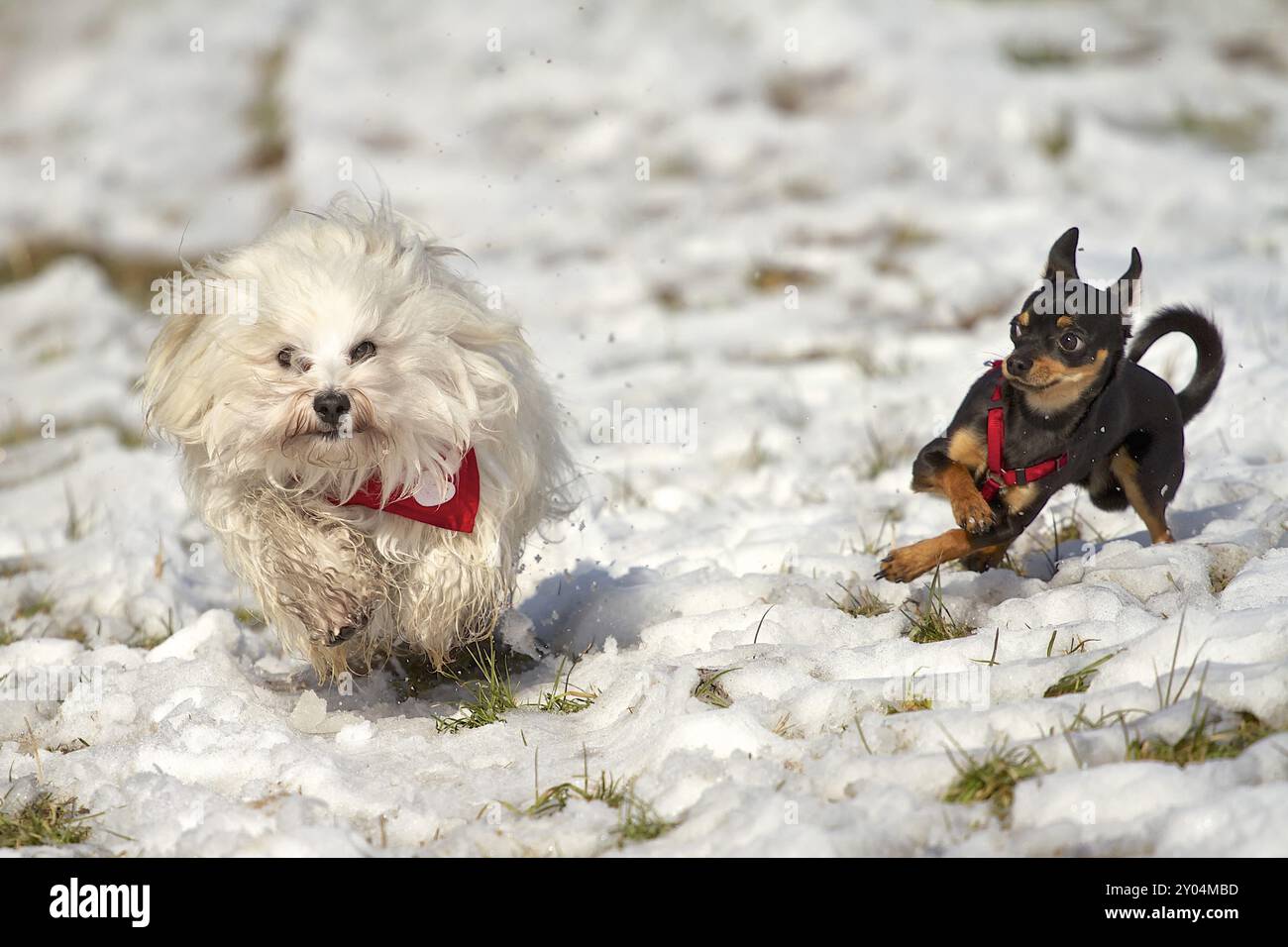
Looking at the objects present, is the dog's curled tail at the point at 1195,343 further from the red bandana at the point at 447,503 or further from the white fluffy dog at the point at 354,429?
the red bandana at the point at 447,503

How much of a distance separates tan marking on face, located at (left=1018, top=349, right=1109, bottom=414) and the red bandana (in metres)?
1.46

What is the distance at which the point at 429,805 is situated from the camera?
2557 mm

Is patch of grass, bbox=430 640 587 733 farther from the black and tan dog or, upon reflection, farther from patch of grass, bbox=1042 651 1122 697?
patch of grass, bbox=1042 651 1122 697

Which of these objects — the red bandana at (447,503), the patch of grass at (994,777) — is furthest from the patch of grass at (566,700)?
the patch of grass at (994,777)

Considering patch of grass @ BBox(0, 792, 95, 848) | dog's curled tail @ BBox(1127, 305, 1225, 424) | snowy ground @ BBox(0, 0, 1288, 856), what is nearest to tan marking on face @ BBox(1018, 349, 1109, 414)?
snowy ground @ BBox(0, 0, 1288, 856)

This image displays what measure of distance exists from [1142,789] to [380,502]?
1976 millimetres

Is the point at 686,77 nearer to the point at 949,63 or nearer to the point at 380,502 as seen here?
the point at 949,63

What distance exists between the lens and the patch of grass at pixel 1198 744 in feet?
7.42

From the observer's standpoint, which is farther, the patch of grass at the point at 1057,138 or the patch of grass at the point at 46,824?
the patch of grass at the point at 1057,138

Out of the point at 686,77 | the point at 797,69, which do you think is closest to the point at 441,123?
the point at 686,77

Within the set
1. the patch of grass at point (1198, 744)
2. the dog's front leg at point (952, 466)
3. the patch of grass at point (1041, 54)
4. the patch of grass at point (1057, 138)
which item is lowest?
the patch of grass at point (1198, 744)

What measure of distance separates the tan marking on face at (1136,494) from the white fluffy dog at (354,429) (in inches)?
68.0

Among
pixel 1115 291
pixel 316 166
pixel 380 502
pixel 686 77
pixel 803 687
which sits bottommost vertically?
pixel 803 687

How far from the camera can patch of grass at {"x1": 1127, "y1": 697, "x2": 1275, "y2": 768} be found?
7.42 feet
